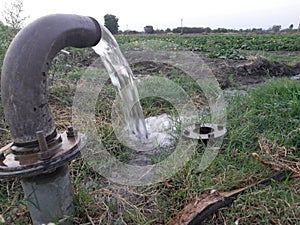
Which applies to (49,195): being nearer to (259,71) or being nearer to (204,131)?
(204,131)

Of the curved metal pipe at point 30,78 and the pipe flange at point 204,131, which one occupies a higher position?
the curved metal pipe at point 30,78

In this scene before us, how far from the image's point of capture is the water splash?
76.6 inches

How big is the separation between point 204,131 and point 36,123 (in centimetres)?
135

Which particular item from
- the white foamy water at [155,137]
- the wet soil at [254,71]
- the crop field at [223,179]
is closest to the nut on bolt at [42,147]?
the crop field at [223,179]

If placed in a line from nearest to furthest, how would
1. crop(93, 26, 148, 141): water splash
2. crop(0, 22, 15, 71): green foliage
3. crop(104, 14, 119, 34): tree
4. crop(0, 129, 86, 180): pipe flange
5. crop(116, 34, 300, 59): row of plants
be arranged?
crop(0, 129, 86, 180): pipe flange, crop(93, 26, 148, 141): water splash, crop(0, 22, 15, 71): green foliage, crop(116, 34, 300, 59): row of plants, crop(104, 14, 119, 34): tree

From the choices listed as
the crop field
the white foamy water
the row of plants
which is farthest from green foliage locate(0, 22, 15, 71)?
the row of plants

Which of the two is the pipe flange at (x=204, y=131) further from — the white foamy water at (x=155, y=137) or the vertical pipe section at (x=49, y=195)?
the vertical pipe section at (x=49, y=195)

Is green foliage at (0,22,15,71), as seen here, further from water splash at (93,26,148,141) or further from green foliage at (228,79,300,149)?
green foliage at (228,79,300,149)

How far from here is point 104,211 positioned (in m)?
1.27

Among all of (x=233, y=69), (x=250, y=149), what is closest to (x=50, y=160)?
(x=250, y=149)

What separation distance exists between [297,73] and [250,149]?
3.17m

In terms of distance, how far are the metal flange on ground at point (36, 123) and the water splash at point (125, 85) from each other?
0.86 metres

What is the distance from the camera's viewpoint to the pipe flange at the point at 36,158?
2.83ft

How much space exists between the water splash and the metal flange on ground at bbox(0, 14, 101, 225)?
86 centimetres
